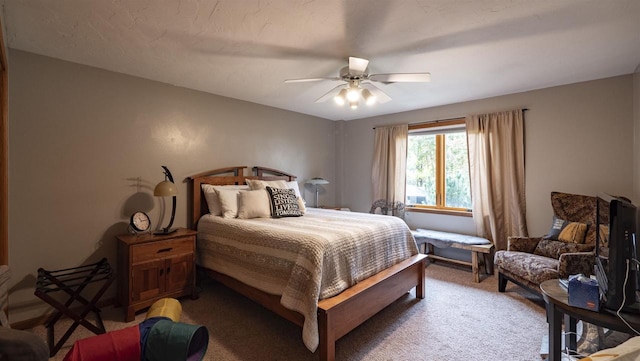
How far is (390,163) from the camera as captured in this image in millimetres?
4723

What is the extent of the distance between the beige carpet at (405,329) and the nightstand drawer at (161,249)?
1.77 feet

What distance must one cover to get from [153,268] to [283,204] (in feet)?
4.70

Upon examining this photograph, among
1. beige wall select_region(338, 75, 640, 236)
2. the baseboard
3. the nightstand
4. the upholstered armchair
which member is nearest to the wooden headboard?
the nightstand

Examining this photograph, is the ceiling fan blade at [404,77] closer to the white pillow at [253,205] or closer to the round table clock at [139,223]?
the white pillow at [253,205]

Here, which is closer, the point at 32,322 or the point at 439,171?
the point at 32,322

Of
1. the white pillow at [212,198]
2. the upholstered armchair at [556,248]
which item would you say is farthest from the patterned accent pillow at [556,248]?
the white pillow at [212,198]

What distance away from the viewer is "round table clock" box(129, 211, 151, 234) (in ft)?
9.04

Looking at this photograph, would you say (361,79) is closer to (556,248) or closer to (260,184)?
(260,184)

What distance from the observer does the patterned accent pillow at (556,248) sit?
9.08 feet

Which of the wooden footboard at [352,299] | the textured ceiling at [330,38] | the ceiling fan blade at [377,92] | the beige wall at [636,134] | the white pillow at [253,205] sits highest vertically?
the textured ceiling at [330,38]

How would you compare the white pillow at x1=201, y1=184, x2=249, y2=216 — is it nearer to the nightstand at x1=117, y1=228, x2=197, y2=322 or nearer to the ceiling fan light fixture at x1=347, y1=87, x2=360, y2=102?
the nightstand at x1=117, y1=228, x2=197, y2=322

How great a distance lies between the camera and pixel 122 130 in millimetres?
2900

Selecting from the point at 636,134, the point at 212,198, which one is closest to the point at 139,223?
the point at 212,198

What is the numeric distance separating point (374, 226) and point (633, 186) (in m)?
2.83
